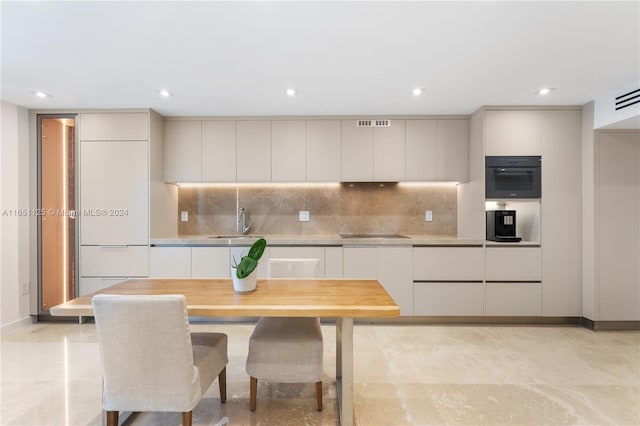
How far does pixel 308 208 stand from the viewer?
4207mm

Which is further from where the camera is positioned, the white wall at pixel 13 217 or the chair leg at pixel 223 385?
the white wall at pixel 13 217

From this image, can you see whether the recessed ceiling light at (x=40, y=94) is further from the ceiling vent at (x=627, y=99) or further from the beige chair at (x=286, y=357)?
the ceiling vent at (x=627, y=99)

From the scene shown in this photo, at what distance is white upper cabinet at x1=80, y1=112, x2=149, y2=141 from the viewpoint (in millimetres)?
3613

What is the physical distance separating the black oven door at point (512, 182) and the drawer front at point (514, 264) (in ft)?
1.96

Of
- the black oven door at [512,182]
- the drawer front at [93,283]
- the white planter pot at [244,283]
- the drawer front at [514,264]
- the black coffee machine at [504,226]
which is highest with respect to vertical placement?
the black oven door at [512,182]

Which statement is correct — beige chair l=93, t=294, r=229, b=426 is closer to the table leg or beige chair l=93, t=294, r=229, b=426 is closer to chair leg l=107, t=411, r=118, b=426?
chair leg l=107, t=411, r=118, b=426

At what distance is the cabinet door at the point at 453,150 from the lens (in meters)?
3.84

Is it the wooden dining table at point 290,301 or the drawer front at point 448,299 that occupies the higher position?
the wooden dining table at point 290,301

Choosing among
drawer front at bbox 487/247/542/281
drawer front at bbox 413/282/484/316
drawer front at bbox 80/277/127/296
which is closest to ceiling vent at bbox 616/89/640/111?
drawer front at bbox 487/247/542/281

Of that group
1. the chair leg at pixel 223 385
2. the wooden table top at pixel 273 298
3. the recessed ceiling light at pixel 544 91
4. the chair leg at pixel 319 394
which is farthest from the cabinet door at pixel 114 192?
the recessed ceiling light at pixel 544 91

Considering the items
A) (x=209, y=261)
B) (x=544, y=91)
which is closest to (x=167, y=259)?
(x=209, y=261)

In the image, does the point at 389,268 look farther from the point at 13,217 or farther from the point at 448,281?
the point at 13,217

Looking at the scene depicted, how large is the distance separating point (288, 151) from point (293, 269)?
1.81 metres

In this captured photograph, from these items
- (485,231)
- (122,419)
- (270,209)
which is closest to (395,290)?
(485,231)
